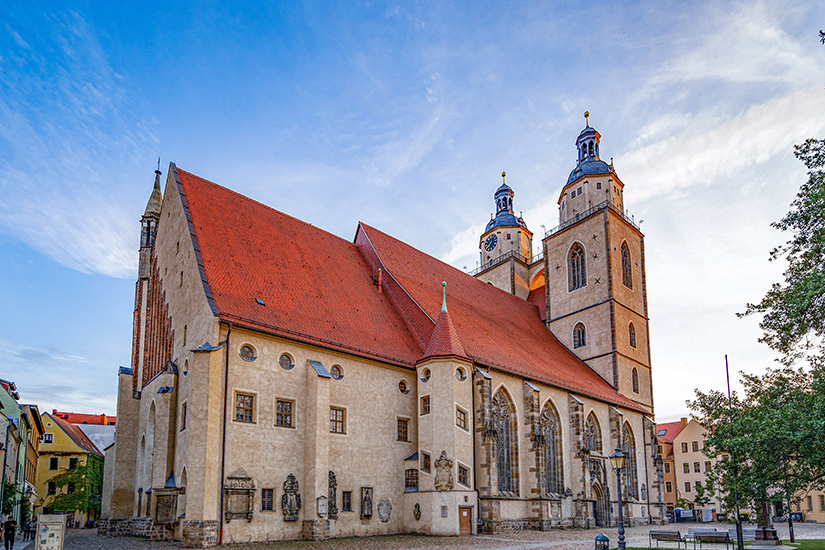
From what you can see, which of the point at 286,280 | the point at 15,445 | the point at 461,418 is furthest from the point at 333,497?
the point at 15,445

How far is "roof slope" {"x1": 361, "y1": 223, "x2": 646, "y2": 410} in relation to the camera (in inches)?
1163

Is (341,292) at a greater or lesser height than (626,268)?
lesser

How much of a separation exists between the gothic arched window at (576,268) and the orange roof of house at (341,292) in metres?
6.71

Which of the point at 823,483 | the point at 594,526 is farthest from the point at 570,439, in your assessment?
the point at 823,483

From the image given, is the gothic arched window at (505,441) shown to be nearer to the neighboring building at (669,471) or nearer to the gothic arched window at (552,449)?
the gothic arched window at (552,449)

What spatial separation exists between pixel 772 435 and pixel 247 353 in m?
15.0

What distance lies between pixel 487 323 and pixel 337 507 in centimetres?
1425

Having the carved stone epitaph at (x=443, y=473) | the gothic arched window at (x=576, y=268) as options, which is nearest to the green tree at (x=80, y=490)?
the carved stone epitaph at (x=443, y=473)

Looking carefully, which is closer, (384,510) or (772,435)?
(772,435)

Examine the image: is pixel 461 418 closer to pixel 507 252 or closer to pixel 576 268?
pixel 576 268

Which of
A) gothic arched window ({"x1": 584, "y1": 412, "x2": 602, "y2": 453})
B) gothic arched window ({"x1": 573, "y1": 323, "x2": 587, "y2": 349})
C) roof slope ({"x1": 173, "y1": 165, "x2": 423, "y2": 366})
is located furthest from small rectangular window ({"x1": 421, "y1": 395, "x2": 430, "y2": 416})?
gothic arched window ({"x1": 573, "y1": 323, "x2": 587, "y2": 349})

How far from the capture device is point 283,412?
21484 millimetres

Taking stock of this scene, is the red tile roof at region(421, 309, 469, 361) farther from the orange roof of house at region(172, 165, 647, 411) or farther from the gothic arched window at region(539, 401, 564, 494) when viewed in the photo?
the gothic arched window at region(539, 401, 564, 494)

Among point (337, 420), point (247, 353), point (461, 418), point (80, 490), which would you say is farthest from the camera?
point (80, 490)
